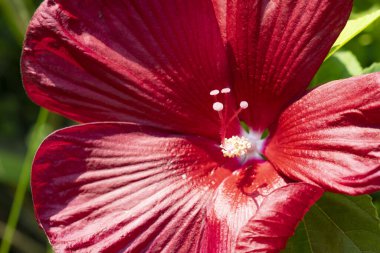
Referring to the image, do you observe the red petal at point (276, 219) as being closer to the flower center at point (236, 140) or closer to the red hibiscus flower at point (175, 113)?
the red hibiscus flower at point (175, 113)

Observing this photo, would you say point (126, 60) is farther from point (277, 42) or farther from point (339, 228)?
point (339, 228)

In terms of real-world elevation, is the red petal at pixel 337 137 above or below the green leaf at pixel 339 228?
above

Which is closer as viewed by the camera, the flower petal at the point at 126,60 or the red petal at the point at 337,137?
the red petal at the point at 337,137

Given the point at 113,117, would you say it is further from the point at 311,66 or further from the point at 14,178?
the point at 14,178

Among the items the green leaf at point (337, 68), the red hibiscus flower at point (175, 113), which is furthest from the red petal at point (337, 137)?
the green leaf at point (337, 68)

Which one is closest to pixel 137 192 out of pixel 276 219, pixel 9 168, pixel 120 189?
pixel 120 189

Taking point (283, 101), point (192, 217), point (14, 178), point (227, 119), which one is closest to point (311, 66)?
point (283, 101)
